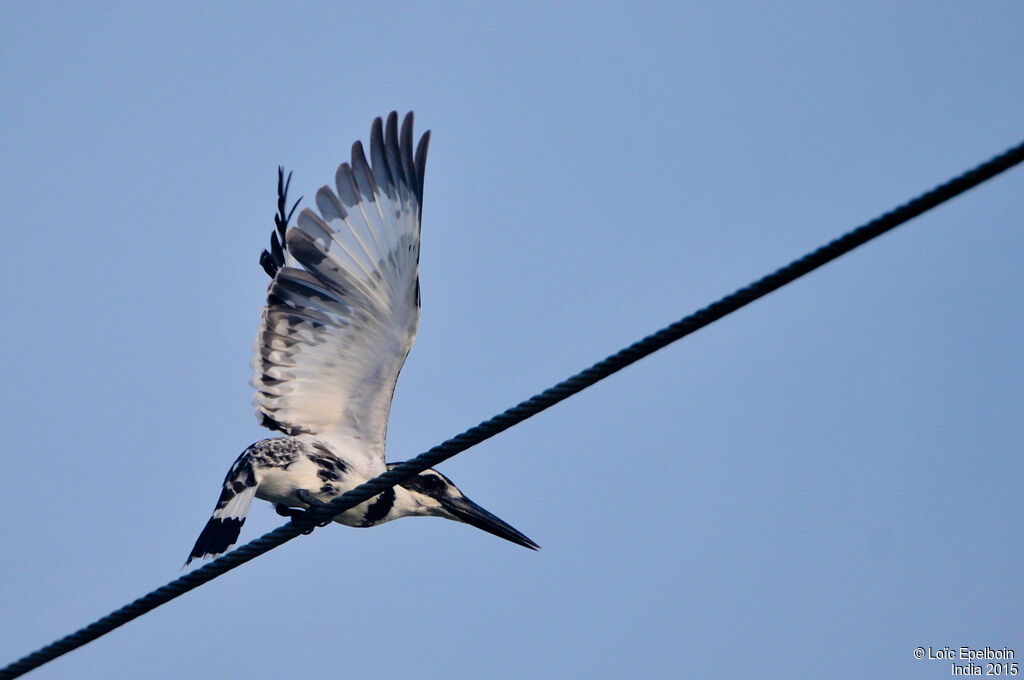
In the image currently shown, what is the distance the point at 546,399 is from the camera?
3.53 meters

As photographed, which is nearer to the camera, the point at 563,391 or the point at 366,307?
the point at 563,391

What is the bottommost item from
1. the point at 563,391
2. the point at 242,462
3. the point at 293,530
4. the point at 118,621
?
the point at 118,621

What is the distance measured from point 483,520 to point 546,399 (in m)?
3.06

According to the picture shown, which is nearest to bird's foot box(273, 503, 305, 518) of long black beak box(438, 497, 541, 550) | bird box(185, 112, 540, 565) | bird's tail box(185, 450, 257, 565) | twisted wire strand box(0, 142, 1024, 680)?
bird box(185, 112, 540, 565)

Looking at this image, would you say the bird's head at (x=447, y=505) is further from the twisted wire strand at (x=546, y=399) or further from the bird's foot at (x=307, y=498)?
the twisted wire strand at (x=546, y=399)

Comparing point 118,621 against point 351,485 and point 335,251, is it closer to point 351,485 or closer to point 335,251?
point 351,485

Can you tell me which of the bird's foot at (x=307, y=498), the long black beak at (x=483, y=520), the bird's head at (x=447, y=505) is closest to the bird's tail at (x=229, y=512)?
the bird's foot at (x=307, y=498)

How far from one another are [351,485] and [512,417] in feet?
7.83

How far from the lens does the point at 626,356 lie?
3.35 meters

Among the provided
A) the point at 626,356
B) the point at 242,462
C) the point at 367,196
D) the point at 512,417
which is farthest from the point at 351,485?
the point at 626,356

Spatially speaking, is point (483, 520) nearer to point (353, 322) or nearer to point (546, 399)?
point (353, 322)

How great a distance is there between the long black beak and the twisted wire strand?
1.99 m

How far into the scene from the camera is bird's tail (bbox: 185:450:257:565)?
5.27m

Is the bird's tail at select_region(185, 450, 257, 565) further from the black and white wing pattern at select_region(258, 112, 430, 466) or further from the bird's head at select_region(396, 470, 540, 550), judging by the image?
the bird's head at select_region(396, 470, 540, 550)
